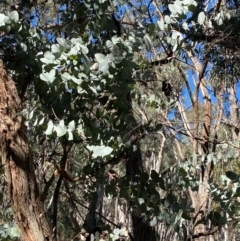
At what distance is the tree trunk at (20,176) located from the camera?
6.27 ft

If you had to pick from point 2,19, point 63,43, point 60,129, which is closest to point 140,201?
point 60,129

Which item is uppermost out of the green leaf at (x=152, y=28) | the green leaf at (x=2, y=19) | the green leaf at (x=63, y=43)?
the green leaf at (x=2, y=19)

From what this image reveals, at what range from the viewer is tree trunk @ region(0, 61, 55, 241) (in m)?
1.91

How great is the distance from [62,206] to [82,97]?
679cm


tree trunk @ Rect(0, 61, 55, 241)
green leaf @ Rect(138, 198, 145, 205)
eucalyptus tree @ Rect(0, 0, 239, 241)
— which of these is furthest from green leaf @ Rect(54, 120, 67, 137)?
green leaf @ Rect(138, 198, 145, 205)

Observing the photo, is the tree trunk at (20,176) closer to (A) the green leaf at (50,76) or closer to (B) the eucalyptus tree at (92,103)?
(B) the eucalyptus tree at (92,103)

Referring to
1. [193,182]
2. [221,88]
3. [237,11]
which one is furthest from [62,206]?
[193,182]

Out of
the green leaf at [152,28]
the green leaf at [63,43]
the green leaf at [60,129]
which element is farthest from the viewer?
the green leaf at [152,28]

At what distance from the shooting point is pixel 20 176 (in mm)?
1930

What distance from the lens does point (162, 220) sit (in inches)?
92.4

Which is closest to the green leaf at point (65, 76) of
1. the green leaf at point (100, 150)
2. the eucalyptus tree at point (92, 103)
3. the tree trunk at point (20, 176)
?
the eucalyptus tree at point (92, 103)

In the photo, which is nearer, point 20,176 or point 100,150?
point 20,176

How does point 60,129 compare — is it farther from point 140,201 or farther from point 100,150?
point 140,201

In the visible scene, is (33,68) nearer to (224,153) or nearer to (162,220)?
(162,220)
